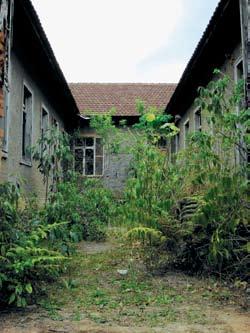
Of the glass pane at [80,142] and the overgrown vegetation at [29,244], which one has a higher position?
the glass pane at [80,142]

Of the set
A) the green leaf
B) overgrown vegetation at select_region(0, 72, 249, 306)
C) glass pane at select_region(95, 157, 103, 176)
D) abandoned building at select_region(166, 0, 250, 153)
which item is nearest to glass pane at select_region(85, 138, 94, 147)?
glass pane at select_region(95, 157, 103, 176)

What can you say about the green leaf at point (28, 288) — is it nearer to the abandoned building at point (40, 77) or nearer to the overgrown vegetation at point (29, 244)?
the overgrown vegetation at point (29, 244)

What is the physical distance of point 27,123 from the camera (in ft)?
35.8

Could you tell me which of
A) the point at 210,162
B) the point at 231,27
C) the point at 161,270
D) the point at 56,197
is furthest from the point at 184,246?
the point at 231,27

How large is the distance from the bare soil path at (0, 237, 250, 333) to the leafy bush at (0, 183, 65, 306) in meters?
0.21

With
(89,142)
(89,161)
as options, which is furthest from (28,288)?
(89,142)

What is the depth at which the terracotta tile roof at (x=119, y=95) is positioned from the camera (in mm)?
20469

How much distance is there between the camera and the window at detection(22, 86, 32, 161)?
10621 mm

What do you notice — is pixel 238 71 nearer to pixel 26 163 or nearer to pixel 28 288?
pixel 26 163

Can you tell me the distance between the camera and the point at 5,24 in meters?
5.11

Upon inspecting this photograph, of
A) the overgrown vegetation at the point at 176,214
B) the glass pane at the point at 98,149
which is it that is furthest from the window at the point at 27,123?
the glass pane at the point at 98,149

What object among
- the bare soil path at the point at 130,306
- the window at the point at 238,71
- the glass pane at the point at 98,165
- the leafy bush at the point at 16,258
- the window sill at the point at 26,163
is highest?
the window at the point at 238,71

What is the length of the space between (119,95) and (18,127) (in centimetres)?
1318

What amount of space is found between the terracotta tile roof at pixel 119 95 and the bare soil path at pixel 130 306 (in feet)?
47.4
